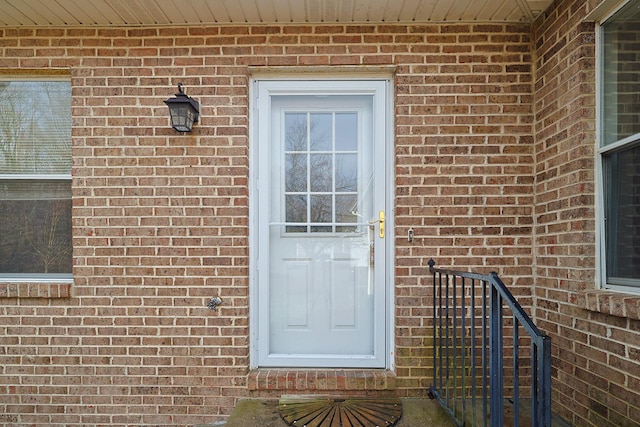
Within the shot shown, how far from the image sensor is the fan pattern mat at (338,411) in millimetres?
2084

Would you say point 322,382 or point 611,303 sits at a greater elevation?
point 611,303

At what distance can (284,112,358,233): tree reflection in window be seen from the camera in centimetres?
256

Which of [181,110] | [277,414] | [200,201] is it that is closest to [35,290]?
[200,201]

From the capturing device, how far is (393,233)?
2.46 m

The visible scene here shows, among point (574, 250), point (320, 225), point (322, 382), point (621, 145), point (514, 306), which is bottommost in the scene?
point (322, 382)

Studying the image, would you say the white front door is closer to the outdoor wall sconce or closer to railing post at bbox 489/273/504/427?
the outdoor wall sconce

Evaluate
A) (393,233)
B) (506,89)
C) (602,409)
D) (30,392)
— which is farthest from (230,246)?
(602,409)

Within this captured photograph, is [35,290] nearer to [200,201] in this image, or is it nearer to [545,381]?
[200,201]

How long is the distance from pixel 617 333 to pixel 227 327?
2.20m

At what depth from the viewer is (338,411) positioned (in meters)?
2.20

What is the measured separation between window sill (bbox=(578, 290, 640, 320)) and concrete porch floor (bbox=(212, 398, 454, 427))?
1022 mm

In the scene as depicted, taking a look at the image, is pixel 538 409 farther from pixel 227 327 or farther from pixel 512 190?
pixel 227 327

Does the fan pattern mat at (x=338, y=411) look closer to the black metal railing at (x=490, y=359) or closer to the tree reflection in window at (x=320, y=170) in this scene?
the black metal railing at (x=490, y=359)

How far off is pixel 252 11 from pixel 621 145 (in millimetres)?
2250
